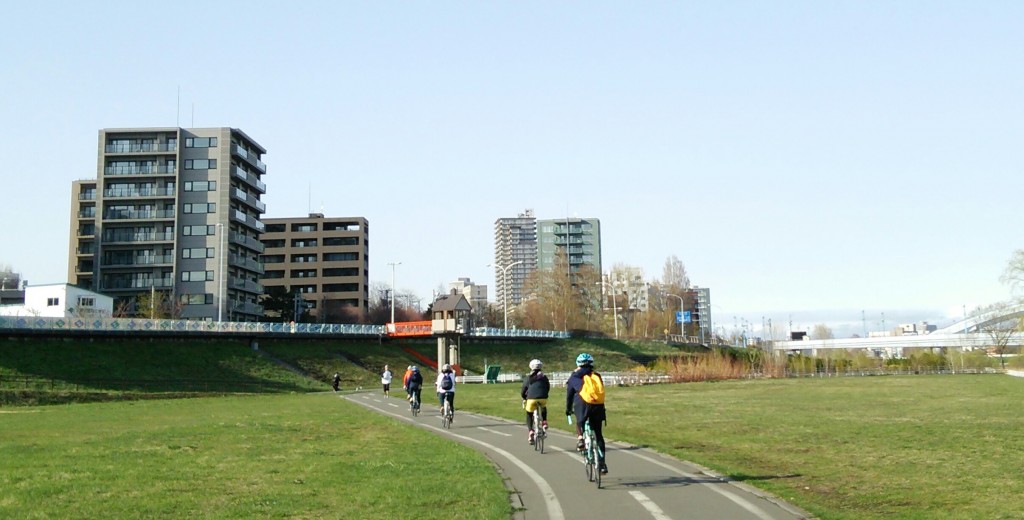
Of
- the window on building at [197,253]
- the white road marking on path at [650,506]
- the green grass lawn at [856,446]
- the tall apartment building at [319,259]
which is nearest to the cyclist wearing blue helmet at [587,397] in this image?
the white road marking on path at [650,506]

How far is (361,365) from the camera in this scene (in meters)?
83.1

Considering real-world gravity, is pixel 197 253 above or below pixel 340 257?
below

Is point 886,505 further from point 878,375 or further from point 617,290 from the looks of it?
point 617,290

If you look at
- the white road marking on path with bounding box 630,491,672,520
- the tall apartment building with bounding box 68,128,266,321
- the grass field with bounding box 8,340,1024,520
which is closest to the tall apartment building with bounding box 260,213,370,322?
the tall apartment building with bounding box 68,128,266,321

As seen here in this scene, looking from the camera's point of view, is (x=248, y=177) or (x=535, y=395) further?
(x=248, y=177)

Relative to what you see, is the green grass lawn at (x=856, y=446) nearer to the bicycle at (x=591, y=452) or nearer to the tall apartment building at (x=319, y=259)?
the bicycle at (x=591, y=452)

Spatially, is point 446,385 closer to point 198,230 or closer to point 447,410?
point 447,410

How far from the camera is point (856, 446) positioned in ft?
67.4

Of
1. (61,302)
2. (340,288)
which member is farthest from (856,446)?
(340,288)

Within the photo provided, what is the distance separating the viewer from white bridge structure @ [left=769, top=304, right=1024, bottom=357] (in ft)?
330

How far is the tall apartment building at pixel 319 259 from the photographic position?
143625 millimetres

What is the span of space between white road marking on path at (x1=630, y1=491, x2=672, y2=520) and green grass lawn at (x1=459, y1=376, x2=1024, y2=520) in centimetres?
209

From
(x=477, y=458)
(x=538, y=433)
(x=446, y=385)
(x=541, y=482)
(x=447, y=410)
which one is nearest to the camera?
(x=541, y=482)

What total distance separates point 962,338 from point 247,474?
130796 millimetres
